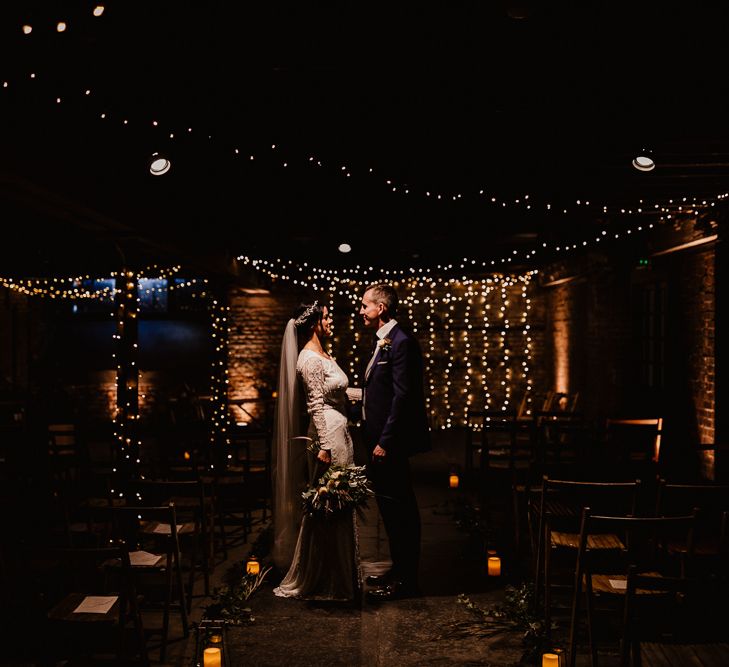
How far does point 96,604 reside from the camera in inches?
129

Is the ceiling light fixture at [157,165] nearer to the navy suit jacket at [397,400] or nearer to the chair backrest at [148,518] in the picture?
the navy suit jacket at [397,400]

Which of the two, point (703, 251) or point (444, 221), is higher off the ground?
point (444, 221)

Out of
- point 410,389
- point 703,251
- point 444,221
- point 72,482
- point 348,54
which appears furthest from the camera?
point 444,221

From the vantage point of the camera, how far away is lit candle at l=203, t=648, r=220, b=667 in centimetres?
304

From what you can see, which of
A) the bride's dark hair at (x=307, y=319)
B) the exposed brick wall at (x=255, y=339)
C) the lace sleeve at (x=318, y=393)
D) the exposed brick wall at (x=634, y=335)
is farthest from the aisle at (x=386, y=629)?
the exposed brick wall at (x=255, y=339)

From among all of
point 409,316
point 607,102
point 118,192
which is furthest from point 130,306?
point 409,316

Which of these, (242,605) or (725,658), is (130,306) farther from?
(725,658)

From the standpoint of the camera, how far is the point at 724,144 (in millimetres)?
4789

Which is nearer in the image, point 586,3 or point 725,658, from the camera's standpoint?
point 725,658

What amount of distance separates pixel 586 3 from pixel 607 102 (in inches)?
26.0

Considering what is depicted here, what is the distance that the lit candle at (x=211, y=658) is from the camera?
3.04 m

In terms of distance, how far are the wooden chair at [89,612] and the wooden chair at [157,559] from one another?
324 millimetres

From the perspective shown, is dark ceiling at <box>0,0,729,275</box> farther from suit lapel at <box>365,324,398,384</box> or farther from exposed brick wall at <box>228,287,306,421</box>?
exposed brick wall at <box>228,287,306,421</box>

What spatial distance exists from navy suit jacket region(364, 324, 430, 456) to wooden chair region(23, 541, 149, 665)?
5.99ft
